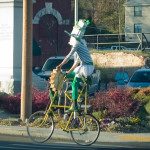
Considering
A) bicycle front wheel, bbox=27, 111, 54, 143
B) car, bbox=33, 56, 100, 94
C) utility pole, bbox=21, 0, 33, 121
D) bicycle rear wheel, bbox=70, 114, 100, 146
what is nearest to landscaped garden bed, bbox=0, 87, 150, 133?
utility pole, bbox=21, 0, 33, 121

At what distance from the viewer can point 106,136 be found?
11.3 m

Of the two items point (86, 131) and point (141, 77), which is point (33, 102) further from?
point (141, 77)

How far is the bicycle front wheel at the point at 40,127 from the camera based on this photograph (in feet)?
34.3

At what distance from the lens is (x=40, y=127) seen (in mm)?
10820

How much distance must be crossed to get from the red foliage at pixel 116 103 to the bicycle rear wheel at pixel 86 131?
2672 millimetres

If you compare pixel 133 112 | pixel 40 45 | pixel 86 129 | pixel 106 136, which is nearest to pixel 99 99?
pixel 133 112

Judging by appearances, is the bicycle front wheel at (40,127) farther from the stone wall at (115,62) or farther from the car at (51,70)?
the stone wall at (115,62)

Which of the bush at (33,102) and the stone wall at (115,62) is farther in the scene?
the stone wall at (115,62)

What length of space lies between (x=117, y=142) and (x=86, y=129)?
1170 millimetres

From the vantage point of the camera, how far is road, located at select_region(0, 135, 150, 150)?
33.2ft

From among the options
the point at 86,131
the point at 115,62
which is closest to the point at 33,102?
the point at 86,131

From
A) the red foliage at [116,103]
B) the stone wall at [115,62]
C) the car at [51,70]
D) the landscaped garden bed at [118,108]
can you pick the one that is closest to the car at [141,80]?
the car at [51,70]

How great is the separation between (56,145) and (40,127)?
60cm

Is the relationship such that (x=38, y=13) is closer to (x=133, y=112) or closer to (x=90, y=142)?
(x=133, y=112)
